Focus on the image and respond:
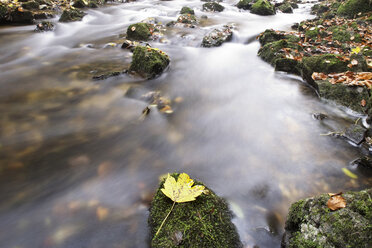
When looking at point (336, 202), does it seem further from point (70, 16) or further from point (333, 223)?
point (70, 16)

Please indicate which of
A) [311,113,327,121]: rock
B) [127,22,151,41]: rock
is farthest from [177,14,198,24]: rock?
[311,113,327,121]: rock

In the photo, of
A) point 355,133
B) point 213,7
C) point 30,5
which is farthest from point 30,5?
point 355,133

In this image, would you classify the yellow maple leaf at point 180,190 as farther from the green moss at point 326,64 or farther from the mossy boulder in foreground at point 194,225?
the green moss at point 326,64

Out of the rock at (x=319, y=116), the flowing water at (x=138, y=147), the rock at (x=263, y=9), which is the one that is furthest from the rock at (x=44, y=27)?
the rock at (x=263, y=9)

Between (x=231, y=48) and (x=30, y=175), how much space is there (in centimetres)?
724

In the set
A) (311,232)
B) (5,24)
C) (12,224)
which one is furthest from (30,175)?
(5,24)

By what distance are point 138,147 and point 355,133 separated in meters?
3.36

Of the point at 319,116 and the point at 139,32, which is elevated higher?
the point at 139,32

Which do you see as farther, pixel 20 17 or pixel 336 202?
pixel 20 17

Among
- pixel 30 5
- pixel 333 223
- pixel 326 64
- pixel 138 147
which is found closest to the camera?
pixel 333 223

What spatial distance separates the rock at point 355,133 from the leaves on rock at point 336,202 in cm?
221

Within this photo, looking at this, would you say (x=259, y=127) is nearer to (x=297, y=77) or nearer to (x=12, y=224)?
(x=297, y=77)

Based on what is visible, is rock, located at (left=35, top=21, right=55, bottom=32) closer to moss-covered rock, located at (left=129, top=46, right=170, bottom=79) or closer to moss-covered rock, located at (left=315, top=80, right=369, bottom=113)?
moss-covered rock, located at (left=129, top=46, right=170, bottom=79)

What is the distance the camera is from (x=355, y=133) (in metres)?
3.40
